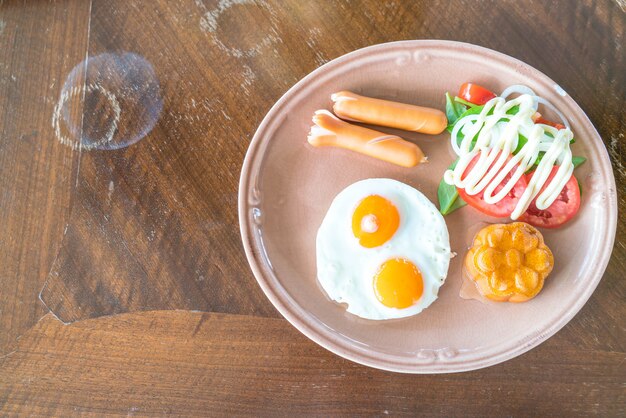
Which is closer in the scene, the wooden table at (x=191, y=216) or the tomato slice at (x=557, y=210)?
the tomato slice at (x=557, y=210)

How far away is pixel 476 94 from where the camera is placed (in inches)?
91.0

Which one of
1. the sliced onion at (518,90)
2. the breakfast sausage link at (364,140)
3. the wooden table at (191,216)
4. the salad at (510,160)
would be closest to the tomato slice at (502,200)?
the salad at (510,160)

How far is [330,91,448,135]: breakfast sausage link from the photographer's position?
2.31m

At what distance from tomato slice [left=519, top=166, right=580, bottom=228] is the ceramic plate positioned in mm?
69

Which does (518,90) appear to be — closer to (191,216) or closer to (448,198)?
(448,198)

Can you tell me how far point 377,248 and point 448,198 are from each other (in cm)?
40

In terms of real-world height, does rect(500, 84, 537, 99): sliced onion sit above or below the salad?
above

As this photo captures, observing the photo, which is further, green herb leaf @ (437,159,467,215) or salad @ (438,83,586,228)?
green herb leaf @ (437,159,467,215)

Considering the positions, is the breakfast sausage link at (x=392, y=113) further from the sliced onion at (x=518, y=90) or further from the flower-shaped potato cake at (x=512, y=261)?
the flower-shaped potato cake at (x=512, y=261)

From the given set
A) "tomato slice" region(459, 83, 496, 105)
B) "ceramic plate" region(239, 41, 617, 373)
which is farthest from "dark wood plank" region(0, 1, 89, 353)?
"tomato slice" region(459, 83, 496, 105)

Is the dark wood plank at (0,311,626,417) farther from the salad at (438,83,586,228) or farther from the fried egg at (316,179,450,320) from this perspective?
the salad at (438,83,586,228)

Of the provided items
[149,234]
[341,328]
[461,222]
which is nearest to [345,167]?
[461,222]

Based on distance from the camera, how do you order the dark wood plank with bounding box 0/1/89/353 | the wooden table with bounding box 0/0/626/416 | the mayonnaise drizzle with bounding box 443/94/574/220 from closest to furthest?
1. the mayonnaise drizzle with bounding box 443/94/574/220
2. the wooden table with bounding box 0/0/626/416
3. the dark wood plank with bounding box 0/1/89/353

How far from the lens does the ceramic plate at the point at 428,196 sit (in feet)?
7.51
